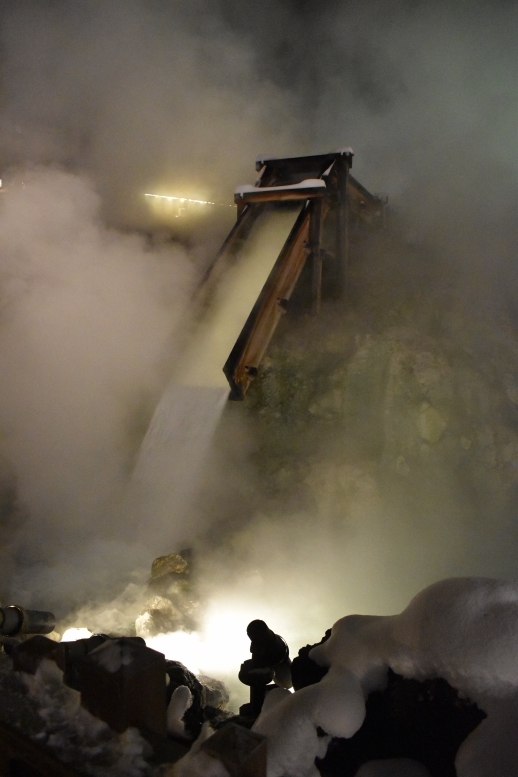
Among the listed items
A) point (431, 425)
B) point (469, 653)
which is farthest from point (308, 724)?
point (431, 425)

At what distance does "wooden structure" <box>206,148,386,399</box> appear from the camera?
5520 mm

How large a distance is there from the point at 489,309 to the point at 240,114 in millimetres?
5538

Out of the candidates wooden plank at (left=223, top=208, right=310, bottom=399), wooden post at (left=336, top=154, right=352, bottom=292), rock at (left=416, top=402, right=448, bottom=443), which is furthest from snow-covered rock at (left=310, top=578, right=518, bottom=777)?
wooden post at (left=336, top=154, right=352, bottom=292)

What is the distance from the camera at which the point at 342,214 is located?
6320mm

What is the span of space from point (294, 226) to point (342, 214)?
72 centimetres

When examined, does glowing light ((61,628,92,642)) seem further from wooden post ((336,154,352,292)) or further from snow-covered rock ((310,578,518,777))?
wooden post ((336,154,352,292))

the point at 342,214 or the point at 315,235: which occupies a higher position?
the point at 342,214

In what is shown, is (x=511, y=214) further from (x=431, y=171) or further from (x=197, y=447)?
(x=197, y=447)

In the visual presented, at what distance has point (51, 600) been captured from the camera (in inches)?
192

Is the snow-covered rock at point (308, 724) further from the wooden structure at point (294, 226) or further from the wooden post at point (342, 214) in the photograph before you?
the wooden post at point (342, 214)

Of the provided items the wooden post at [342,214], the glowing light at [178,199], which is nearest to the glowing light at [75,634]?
the wooden post at [342,214]

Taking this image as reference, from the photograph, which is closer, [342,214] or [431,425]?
[431,425]

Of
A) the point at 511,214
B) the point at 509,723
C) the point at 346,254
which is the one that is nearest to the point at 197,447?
the point at 346,254

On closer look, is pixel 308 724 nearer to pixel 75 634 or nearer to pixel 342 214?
pixel 75 634
